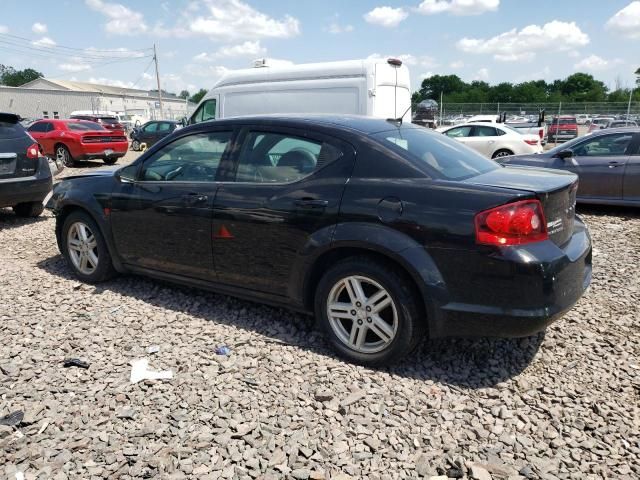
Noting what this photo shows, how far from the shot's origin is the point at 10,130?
24.3ft

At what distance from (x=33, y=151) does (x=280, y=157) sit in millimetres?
5612

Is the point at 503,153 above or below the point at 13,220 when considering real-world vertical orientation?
above

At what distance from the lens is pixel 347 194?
10.5 ft

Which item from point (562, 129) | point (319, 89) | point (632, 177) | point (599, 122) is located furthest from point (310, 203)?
point (599, 122)

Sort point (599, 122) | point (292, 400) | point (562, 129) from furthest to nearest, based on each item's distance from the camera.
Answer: point (599, 122), point (562, 129), point (292, 400)

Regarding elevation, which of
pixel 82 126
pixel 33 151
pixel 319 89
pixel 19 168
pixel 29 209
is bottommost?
pixel 29 209

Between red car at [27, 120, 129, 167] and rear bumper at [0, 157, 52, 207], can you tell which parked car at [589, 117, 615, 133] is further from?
rear bumper at [0, 157, 52, 207]

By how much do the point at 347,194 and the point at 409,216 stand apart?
442 millimetres

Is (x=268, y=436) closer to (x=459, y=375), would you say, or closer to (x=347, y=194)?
(x=459, y=375)

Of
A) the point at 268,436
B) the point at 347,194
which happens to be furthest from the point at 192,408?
the point at 347,194

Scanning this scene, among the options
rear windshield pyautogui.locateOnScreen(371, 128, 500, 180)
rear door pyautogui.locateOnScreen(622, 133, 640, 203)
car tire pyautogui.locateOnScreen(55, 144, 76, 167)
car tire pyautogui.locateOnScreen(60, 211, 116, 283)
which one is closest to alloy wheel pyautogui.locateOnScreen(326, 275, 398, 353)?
rear windshield pyautogui.locateOnScreen(371, 128, 500, 180)

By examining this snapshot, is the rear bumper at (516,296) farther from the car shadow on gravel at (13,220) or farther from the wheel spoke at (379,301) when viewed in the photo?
the car shadow on gravel at (13,220)

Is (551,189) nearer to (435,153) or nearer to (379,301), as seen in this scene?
(435,153)

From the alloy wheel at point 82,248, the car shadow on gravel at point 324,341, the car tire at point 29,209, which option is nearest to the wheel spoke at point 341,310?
the car shadow on gravel at point 324,341
